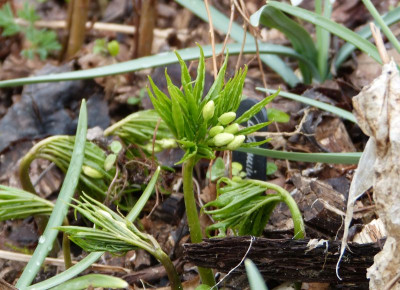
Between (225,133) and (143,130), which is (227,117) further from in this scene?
(143,130)

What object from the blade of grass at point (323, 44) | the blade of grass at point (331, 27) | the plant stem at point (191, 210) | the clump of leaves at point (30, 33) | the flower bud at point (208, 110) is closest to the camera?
the flower bud at point (208, 110)

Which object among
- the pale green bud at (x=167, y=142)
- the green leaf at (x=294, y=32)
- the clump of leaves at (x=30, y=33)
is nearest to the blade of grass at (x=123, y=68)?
the green leaf at (x=294, y=32)

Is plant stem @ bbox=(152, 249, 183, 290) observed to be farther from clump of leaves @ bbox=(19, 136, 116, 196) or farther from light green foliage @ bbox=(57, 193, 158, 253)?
clump of leaves @ bbox=(19, 136, 116, 196)

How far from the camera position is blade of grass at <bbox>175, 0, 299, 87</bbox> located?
68.7 inches

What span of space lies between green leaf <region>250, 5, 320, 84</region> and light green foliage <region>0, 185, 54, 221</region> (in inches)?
27.0

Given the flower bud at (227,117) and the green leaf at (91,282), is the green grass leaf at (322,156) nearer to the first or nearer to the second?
the flower bud at (227,117)

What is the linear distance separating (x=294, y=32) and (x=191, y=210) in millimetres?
794

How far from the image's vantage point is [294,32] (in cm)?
167

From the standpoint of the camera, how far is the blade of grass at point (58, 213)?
1105mm

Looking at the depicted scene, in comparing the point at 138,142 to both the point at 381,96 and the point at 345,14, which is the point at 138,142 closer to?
the point at 381,96

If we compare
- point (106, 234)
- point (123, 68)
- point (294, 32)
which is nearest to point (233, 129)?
point (106, 234)

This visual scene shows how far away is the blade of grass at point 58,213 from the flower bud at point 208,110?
1.00 ft

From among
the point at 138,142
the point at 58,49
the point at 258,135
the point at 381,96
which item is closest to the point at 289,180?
the point at 258,135

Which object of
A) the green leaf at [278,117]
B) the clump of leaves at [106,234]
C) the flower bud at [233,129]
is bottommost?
the clump of leaves at [106,234]
